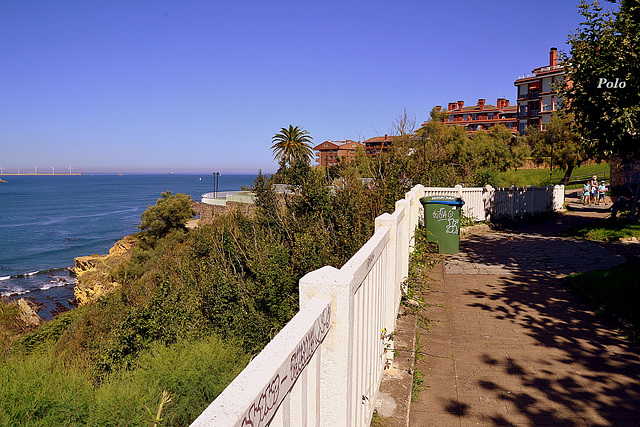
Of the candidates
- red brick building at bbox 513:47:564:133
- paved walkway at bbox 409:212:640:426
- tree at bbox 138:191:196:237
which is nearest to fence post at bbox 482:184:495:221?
paved walkway at bbox 409:212:640:426

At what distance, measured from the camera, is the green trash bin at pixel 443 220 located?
31.9 feet

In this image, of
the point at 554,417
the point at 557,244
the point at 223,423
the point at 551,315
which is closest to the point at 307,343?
the point at 223,423

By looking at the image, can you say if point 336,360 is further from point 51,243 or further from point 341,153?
point 51,243

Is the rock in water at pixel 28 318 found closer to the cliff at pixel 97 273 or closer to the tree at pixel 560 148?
the cliff at pixel 97 273

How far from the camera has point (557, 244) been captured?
11336 mm

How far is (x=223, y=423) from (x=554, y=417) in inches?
144

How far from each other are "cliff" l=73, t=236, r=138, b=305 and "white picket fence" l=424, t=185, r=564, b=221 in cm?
1913

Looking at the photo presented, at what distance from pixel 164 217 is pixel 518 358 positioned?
3841cm

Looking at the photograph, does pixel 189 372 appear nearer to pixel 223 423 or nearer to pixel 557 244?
pixel 223 423

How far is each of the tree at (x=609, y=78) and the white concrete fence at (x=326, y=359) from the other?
967cm

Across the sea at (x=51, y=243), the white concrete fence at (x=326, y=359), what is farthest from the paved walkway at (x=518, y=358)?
the sea at (x=51, y=243)

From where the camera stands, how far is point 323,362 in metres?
2.11

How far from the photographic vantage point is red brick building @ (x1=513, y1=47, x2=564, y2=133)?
208 ft

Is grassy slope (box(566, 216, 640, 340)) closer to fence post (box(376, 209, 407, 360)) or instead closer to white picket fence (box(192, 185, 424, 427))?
fence post (box(376, 209, 407, 360))
